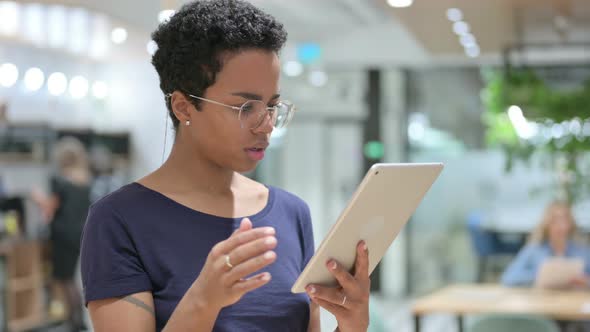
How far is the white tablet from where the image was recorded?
1.37m

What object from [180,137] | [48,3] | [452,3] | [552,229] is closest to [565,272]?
[552,229]

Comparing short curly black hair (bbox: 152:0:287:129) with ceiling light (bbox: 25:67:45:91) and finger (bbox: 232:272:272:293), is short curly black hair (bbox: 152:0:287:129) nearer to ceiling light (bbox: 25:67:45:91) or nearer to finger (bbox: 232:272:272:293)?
finger (bbox: 232:272:272:293)

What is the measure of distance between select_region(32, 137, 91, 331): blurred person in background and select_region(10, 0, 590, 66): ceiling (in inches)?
83.6

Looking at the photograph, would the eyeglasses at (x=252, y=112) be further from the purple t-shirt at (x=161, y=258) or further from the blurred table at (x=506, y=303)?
the blurred table at (x=506, y=303)

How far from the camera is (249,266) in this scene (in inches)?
46.9

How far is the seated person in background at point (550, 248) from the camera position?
5980 millimetres

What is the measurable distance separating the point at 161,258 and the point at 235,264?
0.25 metres

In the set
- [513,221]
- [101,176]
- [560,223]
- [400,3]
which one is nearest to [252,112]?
[400,3]

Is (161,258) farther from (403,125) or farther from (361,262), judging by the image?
(403,125)

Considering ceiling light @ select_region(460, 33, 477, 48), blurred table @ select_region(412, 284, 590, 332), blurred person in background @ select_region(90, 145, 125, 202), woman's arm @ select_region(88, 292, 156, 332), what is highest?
ceiling light @ select_region(460, 33, 477, 48)

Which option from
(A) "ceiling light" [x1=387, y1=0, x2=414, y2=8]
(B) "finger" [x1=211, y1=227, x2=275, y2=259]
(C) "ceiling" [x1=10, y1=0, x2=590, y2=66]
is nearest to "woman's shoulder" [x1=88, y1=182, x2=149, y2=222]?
(B) "finger" [x1=211, y1=227, x2=275, y2=259]

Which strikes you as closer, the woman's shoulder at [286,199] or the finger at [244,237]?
the finger at [244,237]

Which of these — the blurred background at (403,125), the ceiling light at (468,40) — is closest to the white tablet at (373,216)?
the blurred background at (403,125)

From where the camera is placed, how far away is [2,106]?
5.62 metres
